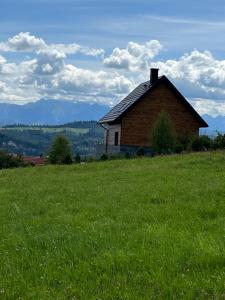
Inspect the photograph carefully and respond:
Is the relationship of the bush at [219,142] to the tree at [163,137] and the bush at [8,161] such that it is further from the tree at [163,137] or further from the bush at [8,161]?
the bush at [8,161]

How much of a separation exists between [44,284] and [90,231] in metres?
2.82

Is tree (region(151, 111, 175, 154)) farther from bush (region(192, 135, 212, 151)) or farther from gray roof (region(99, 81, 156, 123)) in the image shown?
gray roof (region(99, 81, 156, 123))

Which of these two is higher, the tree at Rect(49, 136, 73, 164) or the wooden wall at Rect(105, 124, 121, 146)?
the wooden wall at Rect(105, 124, 121, 146)

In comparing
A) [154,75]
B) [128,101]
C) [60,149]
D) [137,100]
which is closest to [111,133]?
[128,101]

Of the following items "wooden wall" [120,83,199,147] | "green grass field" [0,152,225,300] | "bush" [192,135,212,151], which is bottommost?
"green grass field" [0,152,225,300]

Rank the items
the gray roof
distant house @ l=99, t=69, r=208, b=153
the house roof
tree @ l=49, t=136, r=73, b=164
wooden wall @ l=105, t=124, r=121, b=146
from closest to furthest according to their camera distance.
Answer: tree @ l=49, t=136, r=73, b=164
the house roof
distant house @ l=99, t=69, r=208, b=153
the gray roof
wooden wall @ l=105, t=124, r=121, b=146

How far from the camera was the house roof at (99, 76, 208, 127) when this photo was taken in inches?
1951

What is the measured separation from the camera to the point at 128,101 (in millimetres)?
51438

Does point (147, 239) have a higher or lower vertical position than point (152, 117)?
lower

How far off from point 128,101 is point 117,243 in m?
A: 43.7

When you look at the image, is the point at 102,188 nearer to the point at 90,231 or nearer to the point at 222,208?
the point at 222,208

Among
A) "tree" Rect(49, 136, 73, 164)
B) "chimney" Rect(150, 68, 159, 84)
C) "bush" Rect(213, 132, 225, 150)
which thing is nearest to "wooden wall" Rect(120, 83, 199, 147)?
"chimney" Rect(150, 68, 159, 84)

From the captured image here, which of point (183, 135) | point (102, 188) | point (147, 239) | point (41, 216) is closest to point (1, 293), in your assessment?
point (147, 239)

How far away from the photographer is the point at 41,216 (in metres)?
11.6
